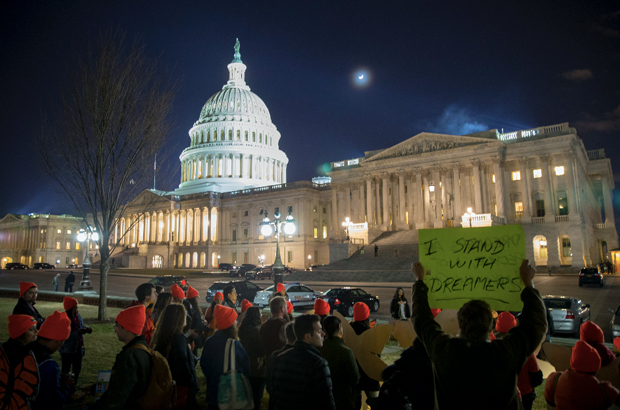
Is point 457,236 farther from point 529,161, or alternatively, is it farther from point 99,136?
point 529,161

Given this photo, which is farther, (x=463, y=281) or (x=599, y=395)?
(x=463, y=281)

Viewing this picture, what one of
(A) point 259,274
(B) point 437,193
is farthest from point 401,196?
(A) point 259,274

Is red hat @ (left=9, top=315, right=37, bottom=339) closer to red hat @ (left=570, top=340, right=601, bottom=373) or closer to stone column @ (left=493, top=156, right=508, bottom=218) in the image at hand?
red hat @ (left=570, top=340, right=601, bottom=373)

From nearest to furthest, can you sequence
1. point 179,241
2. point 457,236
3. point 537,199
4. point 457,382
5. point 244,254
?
1. point 457,382
2. point 457,236
3. point 537,199
4. point 244,254
5. point 179,241

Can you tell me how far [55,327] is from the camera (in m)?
5.06

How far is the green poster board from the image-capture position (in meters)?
4.20

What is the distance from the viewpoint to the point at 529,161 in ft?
176

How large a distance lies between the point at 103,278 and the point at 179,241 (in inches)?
2938

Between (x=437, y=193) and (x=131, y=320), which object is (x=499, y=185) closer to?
(x=437, y=193)

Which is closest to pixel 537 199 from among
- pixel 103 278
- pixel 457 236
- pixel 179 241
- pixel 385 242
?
pixel 385 242

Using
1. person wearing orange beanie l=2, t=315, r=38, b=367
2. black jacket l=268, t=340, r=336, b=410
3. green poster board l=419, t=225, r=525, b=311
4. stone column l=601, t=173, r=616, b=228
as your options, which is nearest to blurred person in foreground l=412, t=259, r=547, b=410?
green poster board l=419, t=225, r=525, b=311

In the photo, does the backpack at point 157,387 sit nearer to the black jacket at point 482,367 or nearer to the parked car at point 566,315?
the black jacket at point 482,367

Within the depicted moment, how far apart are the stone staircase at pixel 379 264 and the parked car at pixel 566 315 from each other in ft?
80.1

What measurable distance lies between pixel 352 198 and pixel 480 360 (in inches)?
2533
